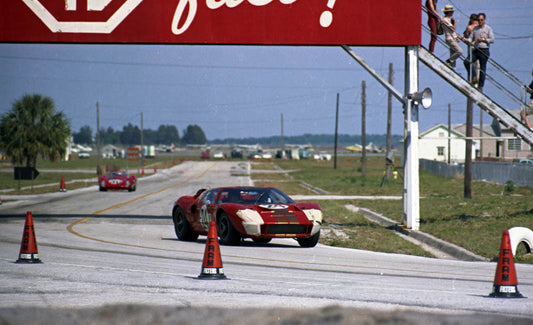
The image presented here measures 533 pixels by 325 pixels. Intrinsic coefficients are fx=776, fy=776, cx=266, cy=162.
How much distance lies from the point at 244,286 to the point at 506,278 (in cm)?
334

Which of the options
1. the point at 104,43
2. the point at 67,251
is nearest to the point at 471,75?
the point at 104,43

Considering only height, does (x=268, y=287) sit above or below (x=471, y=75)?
below

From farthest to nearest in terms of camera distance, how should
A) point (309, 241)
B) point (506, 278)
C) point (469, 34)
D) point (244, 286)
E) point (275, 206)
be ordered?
point (469, 34) → point (309, 241) → point (275, 206) → point (244, 286) → point (506, 278)

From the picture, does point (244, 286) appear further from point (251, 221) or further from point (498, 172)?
point (498, 172)

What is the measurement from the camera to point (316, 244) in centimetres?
1775

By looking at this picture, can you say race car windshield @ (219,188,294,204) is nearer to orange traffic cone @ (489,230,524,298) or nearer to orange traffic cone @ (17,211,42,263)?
orange traffic cone @ (17,211,42,263)

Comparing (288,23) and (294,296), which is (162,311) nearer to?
(294,296)

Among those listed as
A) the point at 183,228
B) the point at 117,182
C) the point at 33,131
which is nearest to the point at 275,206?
the point at 183,228

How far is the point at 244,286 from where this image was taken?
10305 millimetres

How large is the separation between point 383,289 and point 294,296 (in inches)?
58.1

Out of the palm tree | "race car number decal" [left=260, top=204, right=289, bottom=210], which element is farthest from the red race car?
the palm tree

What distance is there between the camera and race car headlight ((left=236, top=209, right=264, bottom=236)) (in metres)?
15.8

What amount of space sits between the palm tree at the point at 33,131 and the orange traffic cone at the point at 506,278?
5842 cm

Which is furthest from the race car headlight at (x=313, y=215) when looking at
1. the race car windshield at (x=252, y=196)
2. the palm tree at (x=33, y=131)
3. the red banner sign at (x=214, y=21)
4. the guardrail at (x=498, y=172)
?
the palm tree at (x=33, y=131)
